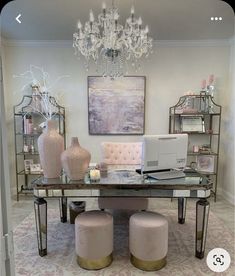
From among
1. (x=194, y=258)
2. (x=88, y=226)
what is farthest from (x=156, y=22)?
(x=194, y=258)

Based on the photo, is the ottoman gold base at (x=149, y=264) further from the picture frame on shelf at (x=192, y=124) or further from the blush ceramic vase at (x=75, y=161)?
the picture frame on shelf at (x=192, y=124)

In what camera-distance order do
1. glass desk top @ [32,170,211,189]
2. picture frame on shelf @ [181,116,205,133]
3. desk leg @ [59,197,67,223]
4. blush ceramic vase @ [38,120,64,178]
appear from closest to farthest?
glass desk top @ [32,170,211,189], blush ceramic vase @ [38,120,64,178], desk leg @ [59,197,67,223], picture frame on shelf @ [181,116,205,133]

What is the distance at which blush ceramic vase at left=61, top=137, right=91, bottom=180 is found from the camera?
211cm

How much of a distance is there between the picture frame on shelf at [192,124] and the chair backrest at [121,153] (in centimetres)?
91

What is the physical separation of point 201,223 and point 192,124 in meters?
1.89

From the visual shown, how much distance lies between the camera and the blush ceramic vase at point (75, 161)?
2105 mm

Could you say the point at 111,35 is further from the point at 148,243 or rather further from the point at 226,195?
the point at 226,195

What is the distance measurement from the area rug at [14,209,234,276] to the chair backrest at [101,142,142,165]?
0.73m

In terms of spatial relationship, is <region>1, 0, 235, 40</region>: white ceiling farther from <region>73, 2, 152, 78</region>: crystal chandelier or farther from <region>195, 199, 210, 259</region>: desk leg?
<region>195, 199, 210, 259</region>: desk leg

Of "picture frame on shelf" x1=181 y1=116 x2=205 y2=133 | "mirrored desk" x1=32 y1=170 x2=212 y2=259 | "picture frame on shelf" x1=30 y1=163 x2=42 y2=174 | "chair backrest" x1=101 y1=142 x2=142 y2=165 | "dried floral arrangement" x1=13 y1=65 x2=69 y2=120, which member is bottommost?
"picture frame on shelf" x1=30 y1=163 x2=42 y2=174

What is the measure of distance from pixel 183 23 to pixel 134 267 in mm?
2760

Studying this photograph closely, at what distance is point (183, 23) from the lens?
9.57ft

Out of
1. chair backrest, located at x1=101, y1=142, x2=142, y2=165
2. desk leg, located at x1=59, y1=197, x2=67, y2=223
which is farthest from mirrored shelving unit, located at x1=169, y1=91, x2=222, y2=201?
desk leg, located at x1=59, y1=197, x2=67, y2=223

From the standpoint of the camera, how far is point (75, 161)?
2.11 m
